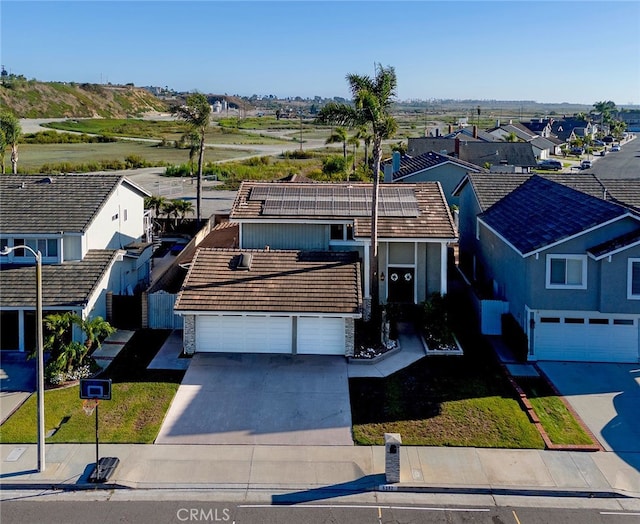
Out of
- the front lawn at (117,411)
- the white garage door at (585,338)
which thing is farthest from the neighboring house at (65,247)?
the white garage door at (585,338)

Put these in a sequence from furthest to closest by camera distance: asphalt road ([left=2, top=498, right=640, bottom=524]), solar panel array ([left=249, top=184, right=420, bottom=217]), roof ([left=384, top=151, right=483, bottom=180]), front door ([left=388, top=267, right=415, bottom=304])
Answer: roof ([left=384, top=151, right=483, bottom=180]) < solar panel array ([left=249, top=184, right=420, bottom=217]) < front door ([left=388, top=267, right=415, bottom=304]) < asphalt road ([left=2, top=498, right=640, bottom=524])

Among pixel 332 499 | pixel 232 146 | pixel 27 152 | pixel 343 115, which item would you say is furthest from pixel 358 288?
pixel 232 146

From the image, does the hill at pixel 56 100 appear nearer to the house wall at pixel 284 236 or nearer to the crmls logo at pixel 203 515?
the house wall at pixel 284 236

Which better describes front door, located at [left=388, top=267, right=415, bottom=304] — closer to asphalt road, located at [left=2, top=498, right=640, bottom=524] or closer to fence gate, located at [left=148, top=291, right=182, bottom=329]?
fence gate, located at [left=148, top=291, right=182, bottom=329]

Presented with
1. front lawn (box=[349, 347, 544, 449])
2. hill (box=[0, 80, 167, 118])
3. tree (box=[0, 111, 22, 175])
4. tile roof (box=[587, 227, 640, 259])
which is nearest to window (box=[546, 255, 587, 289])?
tile roof (box=[587, 227, 640, 259])

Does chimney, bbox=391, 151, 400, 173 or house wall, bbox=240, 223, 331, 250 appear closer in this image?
house wall, bbox=240, 223, 331, 250

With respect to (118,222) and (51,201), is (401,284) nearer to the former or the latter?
(118,222)

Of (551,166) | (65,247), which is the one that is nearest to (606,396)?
(65,247)
